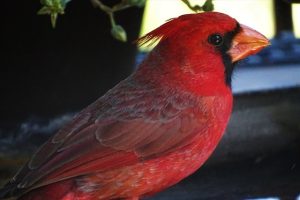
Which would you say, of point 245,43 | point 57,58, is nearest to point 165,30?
point 245,43

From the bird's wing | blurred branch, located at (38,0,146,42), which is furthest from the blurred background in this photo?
the bird's wing

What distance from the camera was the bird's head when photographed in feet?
7.50

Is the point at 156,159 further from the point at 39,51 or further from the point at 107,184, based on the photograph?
the point at 39,51

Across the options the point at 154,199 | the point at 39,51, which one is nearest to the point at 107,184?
the point at 154,199

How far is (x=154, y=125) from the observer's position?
227 cm

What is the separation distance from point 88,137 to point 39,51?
0.67m

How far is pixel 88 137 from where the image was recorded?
7.19 ft

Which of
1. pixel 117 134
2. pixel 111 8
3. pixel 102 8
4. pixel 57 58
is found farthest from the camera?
pixel 57 58

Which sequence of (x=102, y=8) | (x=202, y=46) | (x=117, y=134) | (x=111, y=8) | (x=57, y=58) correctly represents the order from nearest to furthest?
(x=117, y=134)
(x=202, y=46)
(x=102, y=8)
(x=111, y=8)
(x=57, y=58)

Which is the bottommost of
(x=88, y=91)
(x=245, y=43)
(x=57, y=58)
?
(x=88, y=91)

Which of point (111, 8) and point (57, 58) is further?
point (57, 58)

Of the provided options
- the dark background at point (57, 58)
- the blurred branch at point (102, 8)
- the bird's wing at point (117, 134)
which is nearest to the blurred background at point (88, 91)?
the dark background at point (57, 58)

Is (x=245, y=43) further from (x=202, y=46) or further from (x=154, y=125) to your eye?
(x=154, y=125)

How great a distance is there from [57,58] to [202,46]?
0.64 metres
